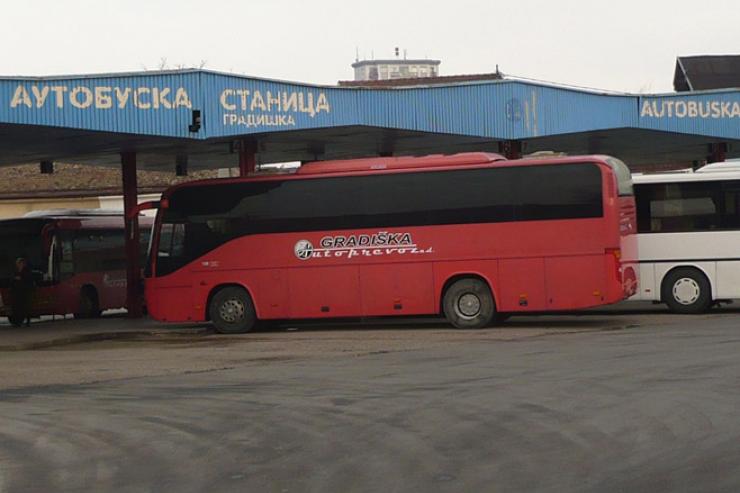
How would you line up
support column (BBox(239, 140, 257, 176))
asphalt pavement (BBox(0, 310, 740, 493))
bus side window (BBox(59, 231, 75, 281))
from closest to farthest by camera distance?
asphalt pavement (BBox(0, 310, 740, 493))
support column (BBox(239, 140, 257, 176))
bus side window (BBox(59, 231, 75, 281))

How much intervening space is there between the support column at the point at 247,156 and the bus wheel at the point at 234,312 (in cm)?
562

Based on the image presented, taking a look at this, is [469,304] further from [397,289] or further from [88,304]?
[88,304]

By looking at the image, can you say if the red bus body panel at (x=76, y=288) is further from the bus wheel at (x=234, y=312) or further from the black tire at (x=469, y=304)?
the black tire at (x=469, y=304)

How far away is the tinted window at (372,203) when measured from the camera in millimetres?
25062

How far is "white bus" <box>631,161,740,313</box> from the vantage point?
2731cm

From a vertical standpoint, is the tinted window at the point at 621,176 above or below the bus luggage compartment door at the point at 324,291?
above

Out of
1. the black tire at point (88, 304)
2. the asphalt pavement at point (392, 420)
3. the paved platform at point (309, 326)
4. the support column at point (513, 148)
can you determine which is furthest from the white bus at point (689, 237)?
the black tire at point (88, 304)

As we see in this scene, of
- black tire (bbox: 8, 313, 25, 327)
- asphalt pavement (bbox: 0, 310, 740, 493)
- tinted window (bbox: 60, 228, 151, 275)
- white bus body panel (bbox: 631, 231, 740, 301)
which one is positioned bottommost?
asphalt pavement (bbox: 0, 310, 740, 493)

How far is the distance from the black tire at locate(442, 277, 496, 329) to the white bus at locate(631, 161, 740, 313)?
393 centimetres

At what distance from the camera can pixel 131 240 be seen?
105ft

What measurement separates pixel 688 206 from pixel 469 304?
542 centimetres

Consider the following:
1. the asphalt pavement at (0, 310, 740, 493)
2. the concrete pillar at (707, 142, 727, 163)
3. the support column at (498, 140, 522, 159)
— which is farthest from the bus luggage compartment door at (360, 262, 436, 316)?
the concrete pillar at (707, 142, 727, 163)

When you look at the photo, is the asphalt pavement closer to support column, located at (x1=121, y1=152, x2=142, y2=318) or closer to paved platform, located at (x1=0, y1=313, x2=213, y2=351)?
paved platform, located at (x1=0, y1=313, x2=213, y2=351)

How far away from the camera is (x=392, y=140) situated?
3634 centimetres
